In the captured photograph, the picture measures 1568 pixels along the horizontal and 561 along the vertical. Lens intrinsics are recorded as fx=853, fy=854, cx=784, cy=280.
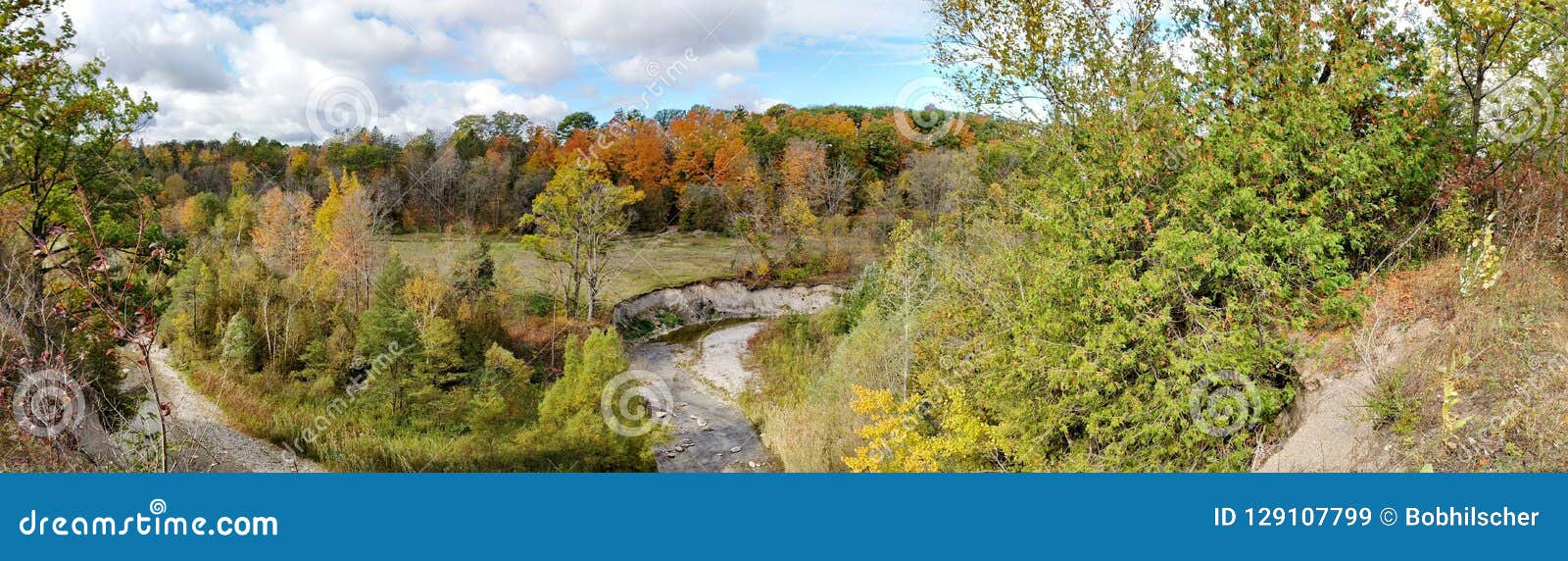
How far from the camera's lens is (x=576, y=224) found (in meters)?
32.3

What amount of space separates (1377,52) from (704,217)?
44.5 meters

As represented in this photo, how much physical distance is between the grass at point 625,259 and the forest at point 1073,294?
506cm

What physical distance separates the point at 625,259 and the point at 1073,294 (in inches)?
1330

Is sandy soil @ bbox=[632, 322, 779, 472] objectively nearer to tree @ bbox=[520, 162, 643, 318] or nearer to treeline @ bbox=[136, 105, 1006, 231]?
tree @ bbox=[520, 162, 643, 318]

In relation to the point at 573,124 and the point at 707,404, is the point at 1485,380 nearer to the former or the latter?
the point at 707,404

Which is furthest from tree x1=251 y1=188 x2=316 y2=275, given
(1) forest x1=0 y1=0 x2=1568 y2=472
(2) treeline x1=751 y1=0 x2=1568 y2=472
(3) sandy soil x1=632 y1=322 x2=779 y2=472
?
(2) treeline x1=751 y1=0 x2=1568 y2=472

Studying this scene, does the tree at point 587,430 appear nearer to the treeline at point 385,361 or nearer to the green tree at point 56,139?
the treeline at point 385,361

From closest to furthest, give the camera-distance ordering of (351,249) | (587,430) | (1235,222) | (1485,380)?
(1485,380)
(1235,222)
(587,430)
(351,249)

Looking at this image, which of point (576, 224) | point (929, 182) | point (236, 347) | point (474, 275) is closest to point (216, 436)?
point (236, 347)

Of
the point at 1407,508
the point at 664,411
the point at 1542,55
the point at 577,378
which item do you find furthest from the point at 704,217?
the point at 1407,508

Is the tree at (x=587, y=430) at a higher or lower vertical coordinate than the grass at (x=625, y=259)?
lower

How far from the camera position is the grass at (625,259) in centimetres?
3356

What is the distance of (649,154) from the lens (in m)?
54.5

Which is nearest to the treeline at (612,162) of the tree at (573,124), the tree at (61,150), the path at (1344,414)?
the tree at (573,124)
